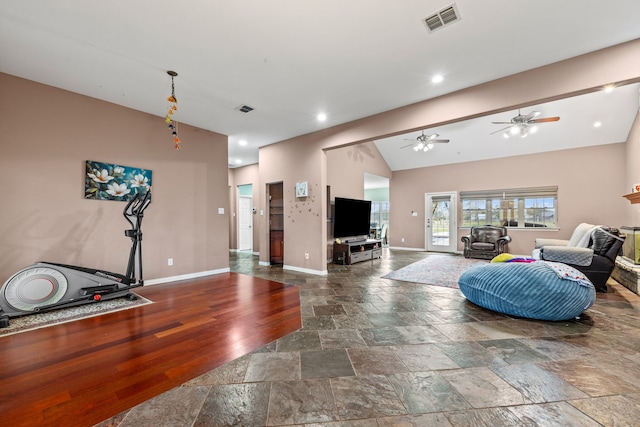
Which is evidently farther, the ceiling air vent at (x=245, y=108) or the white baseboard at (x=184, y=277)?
the white baseboard at (x=184, y=277)

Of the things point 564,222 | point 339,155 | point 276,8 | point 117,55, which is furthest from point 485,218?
point 117,55

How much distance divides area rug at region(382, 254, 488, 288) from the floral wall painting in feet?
15.0

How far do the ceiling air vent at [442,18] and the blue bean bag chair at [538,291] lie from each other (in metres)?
2.66

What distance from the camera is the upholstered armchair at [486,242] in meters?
6.70

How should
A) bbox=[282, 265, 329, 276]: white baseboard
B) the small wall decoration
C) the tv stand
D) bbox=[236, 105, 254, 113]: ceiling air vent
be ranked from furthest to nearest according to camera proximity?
the tv stand → the small wall decoration → bbox=[282, 265, 329, 276]: white baseboard → bbox=[236, 105, 254, 113]: ceiling air vent

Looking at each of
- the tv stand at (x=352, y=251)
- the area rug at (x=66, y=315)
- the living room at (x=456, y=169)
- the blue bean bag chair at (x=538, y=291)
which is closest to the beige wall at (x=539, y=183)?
the living room at (x=456, y=169)

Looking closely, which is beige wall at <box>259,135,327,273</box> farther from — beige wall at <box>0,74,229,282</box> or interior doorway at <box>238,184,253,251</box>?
interior doorway at <box>238,184,253,251</box>

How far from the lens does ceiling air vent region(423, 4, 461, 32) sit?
219 centimetres

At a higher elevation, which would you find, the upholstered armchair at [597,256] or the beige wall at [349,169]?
the beige wall at [349,169]

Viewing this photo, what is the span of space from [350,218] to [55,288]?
5430 mm

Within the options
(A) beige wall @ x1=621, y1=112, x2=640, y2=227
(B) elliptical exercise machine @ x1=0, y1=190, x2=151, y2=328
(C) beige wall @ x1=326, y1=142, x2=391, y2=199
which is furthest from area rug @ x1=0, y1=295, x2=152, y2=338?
(A) beige wall @ x1=621, y1=112, x2=640, y2=227

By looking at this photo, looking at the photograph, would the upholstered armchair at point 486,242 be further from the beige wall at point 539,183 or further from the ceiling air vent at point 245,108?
the ceiling air vent at point 245,108

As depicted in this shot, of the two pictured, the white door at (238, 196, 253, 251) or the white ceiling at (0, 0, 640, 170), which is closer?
the white ceiling at (0, 0, 640, 170)

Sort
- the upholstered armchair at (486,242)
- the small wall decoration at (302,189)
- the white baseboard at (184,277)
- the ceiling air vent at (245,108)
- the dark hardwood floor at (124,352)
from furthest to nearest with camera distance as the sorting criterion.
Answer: the upholstered armchair at (486,242) → the small wall decoration at (302,189) → the white baseboard at (184,277) → the ceiling air vent at (245,108) → the dark hardwood floor at (124,352)
